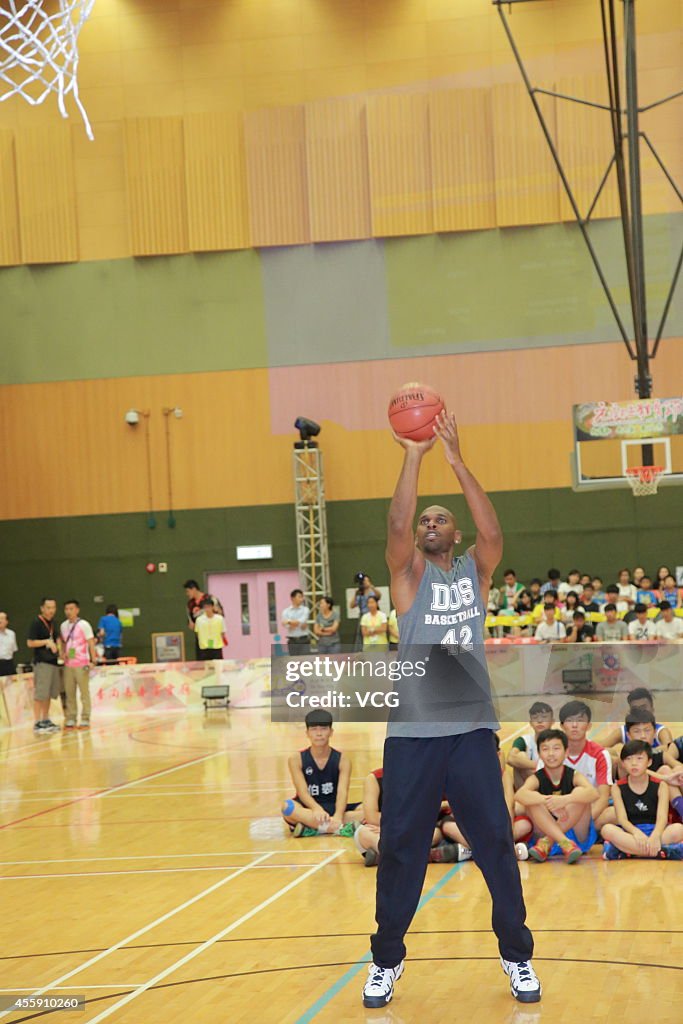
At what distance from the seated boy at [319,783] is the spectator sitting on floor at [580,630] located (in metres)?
10.4

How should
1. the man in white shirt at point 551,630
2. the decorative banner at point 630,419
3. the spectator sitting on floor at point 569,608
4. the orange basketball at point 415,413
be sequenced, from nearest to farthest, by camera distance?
1. the orange basketball at point 415,413
2. the decorative banner at point 630,419
3. the man in white shirt at point 551,630
4. the spectator sitting on floor at point 569,608

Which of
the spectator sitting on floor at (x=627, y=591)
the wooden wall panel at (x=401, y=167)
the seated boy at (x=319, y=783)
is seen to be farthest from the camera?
the wooden wall panel at (x=401, y=167)

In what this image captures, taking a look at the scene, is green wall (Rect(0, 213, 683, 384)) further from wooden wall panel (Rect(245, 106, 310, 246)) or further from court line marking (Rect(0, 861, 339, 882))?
court line marking (Rect(0, 861, 339, 882))

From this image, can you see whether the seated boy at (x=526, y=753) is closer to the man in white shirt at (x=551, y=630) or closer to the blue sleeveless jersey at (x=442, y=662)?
the blue sleeveless jersey at (x=442, y=662)

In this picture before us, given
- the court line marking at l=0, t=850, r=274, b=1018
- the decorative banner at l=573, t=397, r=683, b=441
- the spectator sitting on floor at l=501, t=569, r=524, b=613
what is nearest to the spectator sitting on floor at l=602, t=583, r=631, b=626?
the spectator sitting on floor at l=501, t=569, r=524, b=613

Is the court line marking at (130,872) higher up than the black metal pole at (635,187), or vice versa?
the black metal pole at (635,187)

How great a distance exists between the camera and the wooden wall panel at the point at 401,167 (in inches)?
1101

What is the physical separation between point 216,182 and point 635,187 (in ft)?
40.6

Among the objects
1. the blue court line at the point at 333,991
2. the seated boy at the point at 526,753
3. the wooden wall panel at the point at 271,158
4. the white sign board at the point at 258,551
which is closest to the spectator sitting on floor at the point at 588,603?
the white sign board at the point at 258,551

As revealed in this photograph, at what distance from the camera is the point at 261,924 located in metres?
7.46

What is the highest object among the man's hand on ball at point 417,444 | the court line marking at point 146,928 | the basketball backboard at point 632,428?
the basketball backboard at point 632,428

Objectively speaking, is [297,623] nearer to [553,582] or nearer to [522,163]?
[553,582]

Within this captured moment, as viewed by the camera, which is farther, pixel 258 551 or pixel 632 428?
pixel 258 551

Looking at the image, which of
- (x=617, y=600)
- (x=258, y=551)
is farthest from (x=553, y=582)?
(x=258, y=551)
